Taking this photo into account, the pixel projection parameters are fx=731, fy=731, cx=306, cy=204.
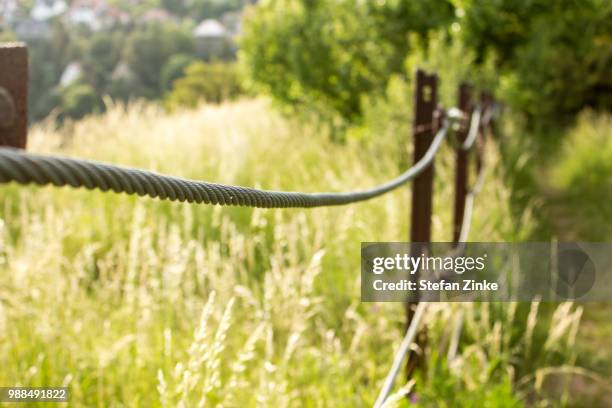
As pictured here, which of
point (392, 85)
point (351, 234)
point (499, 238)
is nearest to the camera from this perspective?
point (351, 234)

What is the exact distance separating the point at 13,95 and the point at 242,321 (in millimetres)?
2658

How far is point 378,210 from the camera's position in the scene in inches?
178

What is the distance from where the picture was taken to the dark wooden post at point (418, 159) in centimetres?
289

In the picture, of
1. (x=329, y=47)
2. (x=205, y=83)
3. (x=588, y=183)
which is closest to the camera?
(x=588, y=183)

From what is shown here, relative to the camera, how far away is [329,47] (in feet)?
31.6

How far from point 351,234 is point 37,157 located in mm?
3445

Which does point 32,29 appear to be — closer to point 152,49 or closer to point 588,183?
point 152,49

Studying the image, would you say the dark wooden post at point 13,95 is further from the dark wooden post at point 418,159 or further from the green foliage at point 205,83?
the green foliage at point 205,83

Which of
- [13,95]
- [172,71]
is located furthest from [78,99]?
[13,95]

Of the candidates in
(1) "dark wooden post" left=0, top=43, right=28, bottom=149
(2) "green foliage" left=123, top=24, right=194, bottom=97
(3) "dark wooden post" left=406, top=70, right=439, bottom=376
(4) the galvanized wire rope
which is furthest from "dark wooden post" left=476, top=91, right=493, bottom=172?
(2) "green foliage" left=123, top=24, right=194, bottom=97

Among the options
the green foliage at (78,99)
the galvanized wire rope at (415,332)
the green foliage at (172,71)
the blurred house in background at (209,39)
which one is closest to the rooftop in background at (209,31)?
the blurred house in background at (209,39)

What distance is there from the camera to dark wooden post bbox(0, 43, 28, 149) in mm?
830

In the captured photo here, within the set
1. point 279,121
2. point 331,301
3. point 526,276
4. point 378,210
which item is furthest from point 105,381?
point 279,121

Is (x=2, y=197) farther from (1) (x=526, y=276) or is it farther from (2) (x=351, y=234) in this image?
(1) (x=526, y=276)
